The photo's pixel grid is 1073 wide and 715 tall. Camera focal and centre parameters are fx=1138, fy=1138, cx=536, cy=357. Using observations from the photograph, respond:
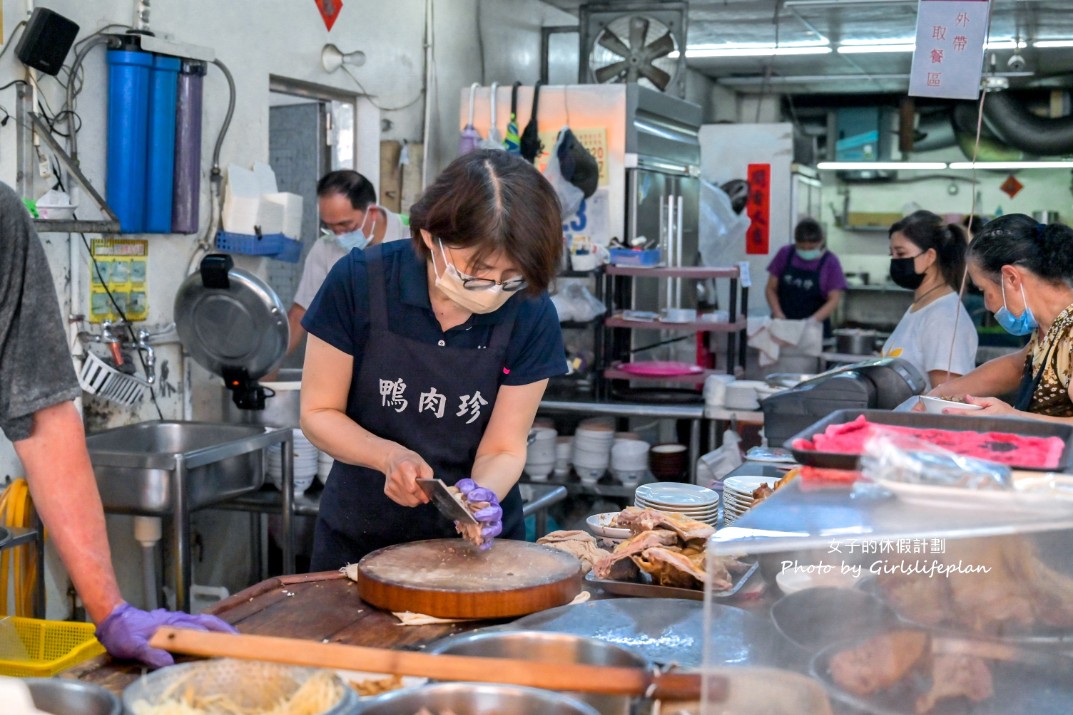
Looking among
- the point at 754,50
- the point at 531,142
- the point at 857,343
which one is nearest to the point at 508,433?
the point at 531,142

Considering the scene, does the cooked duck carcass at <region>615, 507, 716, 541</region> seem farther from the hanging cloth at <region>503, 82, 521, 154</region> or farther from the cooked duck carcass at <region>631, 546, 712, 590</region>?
the hanging cloth at <region>503, 82, 521, 154</region>

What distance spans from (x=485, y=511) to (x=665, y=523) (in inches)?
17.4

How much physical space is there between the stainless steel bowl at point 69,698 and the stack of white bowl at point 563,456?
14.4 feet

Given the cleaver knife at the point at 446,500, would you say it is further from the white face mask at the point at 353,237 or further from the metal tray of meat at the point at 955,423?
the white face mask at the point at 353,237

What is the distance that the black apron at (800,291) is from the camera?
32.0 feet

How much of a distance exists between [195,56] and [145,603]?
2.31 m

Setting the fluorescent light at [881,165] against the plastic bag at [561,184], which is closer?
the plastic bag at [561,184]

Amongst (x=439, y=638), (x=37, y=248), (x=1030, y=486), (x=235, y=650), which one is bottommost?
(x=439, y=638)

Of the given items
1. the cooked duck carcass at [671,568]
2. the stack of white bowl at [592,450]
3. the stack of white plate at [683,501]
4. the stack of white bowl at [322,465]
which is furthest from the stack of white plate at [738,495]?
the stack of white bowl at [592,450]

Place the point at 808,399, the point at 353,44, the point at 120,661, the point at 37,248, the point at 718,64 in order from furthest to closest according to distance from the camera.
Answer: the point at 718,64
the point at 353,44
the point at 808,399
the point at 37,248
the point at 120,661

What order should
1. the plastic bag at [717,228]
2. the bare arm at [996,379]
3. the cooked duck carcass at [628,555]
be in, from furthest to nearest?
the plastic bag at [717,228]
the bare arm at [996,379]
the cooked duck carcass at [628,555]

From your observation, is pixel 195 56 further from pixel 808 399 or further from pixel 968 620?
pixel 968 620

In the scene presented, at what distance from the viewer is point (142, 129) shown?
458 centimetres

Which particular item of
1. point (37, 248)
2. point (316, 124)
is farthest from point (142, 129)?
point (37, 248)
